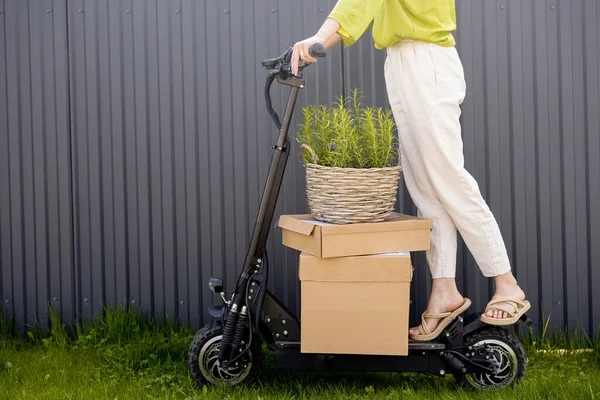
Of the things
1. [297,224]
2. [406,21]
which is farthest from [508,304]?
[406,21]

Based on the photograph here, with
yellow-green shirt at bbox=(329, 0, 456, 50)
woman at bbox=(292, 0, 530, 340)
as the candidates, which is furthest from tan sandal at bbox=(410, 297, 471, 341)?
yellow-green shirt at bbox=(329, 0, 456, 50)

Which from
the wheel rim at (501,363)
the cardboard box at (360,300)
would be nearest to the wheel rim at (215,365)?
the cardboard box at (360,300)

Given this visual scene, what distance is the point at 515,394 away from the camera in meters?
A: 2.58

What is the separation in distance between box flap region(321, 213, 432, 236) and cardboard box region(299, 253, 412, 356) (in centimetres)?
9

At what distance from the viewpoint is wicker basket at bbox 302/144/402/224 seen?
2586mm

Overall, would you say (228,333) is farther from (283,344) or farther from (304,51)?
(304,51)

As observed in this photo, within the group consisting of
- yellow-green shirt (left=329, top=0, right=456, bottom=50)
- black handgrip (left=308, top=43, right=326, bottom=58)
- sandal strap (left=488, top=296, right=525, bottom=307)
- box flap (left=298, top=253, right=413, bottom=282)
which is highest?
yellow-green shirt (left=329, top=0, right=456, bottom=50)

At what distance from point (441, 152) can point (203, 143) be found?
121cm

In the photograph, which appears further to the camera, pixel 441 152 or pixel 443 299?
pixel 443 299

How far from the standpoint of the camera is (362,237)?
8.50ft

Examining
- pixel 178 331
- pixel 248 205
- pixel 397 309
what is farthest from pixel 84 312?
pixel 397 309

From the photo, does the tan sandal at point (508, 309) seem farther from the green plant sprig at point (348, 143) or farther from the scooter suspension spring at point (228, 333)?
the scooter suspension spring at point (228, 333)

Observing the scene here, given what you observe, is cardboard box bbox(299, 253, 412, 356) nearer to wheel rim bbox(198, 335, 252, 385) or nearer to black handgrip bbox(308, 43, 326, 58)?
wheel rim bbox(198, 335, 252, 385)

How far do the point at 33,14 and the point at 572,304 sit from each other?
274 cm
